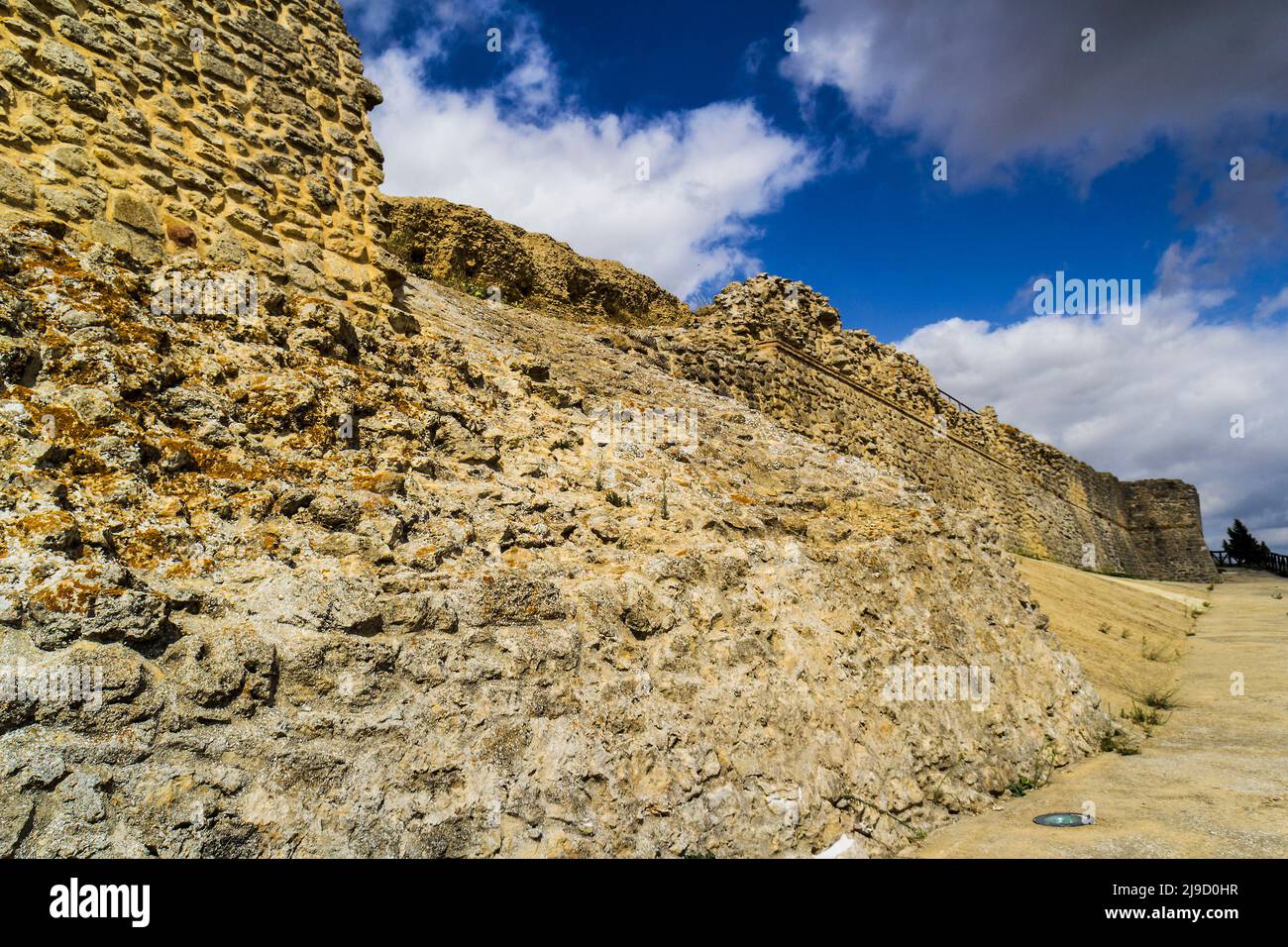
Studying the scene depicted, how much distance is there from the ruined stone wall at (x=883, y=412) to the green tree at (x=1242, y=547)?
23.1 metres

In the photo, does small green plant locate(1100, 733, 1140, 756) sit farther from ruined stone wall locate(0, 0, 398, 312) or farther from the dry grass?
ruined stone wall locate(0, 0, 398, 312)

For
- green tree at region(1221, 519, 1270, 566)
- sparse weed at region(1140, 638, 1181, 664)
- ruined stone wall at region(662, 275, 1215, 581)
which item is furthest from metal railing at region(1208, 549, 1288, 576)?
sparse weed at region(1140, 638, 1181, 664)

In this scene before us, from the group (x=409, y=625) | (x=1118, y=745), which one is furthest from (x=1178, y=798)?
(x=409, y=625)

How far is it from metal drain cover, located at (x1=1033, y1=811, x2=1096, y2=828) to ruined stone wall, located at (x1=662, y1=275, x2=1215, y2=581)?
285 inches

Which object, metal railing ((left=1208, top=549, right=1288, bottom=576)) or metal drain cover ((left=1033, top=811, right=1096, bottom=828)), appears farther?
metal railing ((left=1208, top=549, right=1288, bottom=576))

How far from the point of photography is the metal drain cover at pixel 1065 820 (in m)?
4.30

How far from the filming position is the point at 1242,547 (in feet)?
165

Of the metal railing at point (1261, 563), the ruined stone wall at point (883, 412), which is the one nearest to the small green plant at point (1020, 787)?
the ruined stone wall at point (883, 412)

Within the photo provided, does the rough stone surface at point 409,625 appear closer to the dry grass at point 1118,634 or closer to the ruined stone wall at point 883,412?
the dry grass at point 1118,634

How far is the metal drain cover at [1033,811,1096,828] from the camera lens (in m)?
4.30

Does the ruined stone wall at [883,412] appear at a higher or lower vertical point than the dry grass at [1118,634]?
higher

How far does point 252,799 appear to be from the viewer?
253cm

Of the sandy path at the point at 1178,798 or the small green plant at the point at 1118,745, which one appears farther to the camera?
the small green plant at the point at 1118,745

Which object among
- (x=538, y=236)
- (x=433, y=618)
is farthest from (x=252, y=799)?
(x=538, y=236)
